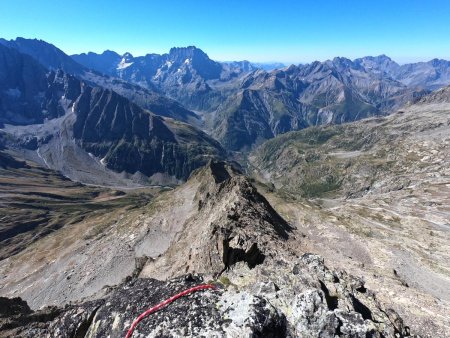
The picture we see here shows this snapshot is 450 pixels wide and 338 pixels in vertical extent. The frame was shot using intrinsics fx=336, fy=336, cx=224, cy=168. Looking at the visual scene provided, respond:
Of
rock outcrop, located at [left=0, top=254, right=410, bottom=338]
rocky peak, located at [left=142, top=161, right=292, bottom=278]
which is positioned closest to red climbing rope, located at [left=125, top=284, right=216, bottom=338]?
rock outcrop, located at [left=0, top=254, right=410, bottom=338]

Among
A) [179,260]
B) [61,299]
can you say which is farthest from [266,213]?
[61,299]

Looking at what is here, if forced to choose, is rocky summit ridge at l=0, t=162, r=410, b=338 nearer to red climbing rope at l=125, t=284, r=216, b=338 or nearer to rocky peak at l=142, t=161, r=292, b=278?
red climbing rope at l=125, t=284, r=216, b=338

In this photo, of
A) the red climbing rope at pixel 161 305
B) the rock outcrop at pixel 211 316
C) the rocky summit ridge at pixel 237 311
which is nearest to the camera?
the rock outcrop at pixel 211 316

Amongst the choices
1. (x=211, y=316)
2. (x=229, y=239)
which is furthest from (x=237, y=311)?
(x=229, y=239)

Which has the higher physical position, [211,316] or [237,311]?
[237,311]

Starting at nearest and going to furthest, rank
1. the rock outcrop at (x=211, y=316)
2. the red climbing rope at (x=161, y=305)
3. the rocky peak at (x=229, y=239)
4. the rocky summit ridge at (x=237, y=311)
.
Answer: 1. the rock outcrop at (x=211, y=316)
2. the rocky summit ridge at (x=237, y=311)
3. the red climbing rope at (x=161, y=305)
4. the rocky peak at (x=229, y=239)

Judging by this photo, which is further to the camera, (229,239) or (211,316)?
(229,239)

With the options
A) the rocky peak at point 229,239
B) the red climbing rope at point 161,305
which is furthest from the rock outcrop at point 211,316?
the rocky peak at point 229,239

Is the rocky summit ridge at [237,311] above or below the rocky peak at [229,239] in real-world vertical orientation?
above

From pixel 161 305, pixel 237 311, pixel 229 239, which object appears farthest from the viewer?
pixel 229 239

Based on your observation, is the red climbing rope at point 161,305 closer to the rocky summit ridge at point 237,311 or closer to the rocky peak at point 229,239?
the rocky summit ridge at point 237,311

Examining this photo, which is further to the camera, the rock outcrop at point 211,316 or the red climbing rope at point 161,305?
the red climbing rope at point 161,305

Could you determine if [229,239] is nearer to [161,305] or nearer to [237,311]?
[161,305]
